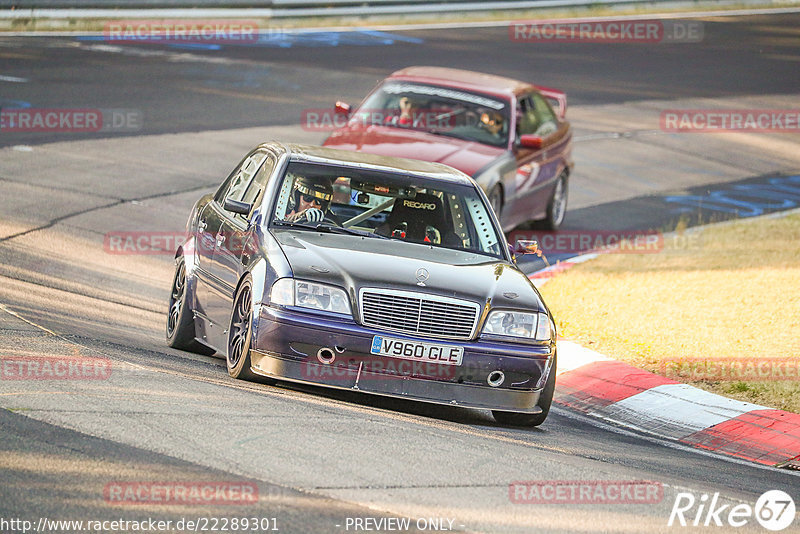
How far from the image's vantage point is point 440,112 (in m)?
14.4

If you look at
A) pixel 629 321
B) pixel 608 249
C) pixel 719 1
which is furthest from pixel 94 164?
pixel 719 1

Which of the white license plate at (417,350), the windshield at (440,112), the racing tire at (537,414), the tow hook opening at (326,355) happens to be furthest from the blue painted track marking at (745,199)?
the tow hook opening at (326,355)

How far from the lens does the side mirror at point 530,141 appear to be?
14.4 metres

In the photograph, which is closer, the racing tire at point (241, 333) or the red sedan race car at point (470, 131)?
the racing tire at point (241, 333)

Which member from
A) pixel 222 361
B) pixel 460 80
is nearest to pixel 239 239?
pixel 222 361

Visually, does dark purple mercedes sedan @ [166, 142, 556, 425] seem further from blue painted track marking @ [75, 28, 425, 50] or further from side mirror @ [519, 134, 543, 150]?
blue painted track marking @ [75, 28, 425, 50]

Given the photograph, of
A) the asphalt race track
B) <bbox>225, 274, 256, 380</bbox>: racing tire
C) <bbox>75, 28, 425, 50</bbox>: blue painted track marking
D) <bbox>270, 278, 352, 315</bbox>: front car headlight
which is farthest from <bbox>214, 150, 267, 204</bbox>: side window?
<bbox>75, 28, 425, 50</bbox>: blue painted track marking

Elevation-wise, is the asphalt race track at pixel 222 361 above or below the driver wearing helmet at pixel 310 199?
below

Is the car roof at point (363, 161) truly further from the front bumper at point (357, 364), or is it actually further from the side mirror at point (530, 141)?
the side mirror at point (530, 141)

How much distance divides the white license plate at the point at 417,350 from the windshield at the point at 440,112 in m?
6.89

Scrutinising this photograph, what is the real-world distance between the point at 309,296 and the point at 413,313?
1.98 ft

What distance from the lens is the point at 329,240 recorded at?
813 cm

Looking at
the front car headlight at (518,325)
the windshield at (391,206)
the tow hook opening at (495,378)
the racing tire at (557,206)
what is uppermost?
the windshield at (391,206)

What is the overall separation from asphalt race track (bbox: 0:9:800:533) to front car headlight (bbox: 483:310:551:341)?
0.59 meters
